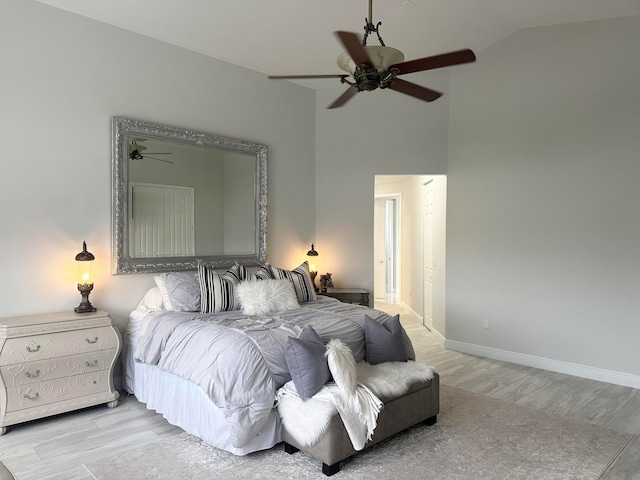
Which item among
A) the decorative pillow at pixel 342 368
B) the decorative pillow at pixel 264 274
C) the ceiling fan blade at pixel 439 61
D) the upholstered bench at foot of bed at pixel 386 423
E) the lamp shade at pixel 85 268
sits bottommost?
the upholstered bench at foot of bed at pixel 386 423

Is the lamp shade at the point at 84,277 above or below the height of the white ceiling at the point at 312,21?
below

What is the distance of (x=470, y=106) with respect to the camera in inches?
213

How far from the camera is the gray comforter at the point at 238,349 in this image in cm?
276

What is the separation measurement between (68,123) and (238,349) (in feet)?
8.15

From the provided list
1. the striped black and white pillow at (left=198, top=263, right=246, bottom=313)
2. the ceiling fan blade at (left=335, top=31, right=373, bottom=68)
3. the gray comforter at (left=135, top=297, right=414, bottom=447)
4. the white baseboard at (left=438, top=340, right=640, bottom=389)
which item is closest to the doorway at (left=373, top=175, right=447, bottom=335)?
the white baseboard at (left=438, top=340, right=640, bottom=389)

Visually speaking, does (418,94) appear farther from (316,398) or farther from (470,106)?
→ (470,106)

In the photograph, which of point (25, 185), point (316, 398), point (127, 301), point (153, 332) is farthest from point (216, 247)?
point (316, 398)

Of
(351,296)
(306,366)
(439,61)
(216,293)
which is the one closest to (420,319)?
(351,296)

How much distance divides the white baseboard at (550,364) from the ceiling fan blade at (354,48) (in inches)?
152

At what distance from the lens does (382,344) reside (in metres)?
3.41

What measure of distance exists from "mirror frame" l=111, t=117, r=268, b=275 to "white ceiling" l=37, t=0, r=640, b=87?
88cm

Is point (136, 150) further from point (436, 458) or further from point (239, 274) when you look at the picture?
point (436, 458)

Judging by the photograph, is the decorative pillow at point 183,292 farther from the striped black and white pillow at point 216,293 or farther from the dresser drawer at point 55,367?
the dresser drawer at point 55,367

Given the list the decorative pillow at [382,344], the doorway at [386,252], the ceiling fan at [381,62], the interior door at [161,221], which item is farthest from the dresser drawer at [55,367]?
the doorway at [386,252]
